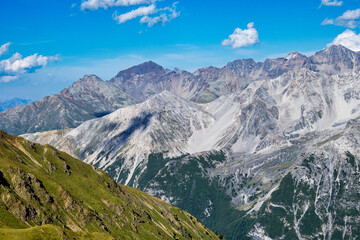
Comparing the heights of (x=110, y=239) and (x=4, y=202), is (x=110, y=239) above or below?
below

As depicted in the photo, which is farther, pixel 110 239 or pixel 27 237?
pixel 110 239

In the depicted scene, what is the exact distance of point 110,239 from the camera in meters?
194

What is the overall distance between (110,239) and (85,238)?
44.5 feet

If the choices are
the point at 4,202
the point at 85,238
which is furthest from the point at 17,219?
the point at 85,238

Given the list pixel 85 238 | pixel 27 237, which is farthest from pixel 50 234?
pixel 85 238

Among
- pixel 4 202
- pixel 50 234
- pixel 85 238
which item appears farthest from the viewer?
pixel 4 202

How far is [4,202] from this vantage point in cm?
19938

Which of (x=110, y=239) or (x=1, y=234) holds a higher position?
(x=1, y=234)

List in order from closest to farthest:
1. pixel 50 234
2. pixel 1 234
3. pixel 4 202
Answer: pixel 1 234 → pixel 50 234 → pixel 4 202

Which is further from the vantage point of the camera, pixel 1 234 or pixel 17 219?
pixel 17 219

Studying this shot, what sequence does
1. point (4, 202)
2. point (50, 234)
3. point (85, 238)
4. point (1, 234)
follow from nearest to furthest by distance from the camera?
1. point (1, 234)
2. point (50, 234)
3. point (85, 238)
4. point (4, 202)

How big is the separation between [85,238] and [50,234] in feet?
76.8

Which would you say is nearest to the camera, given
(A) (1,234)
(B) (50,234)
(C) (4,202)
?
(A) (1,234)

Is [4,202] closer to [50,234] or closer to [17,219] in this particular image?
[17,219]
